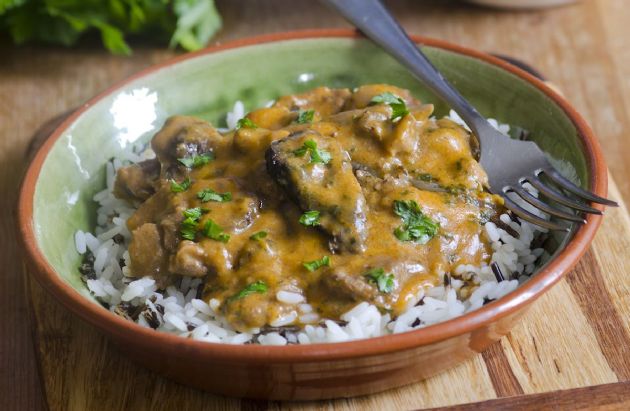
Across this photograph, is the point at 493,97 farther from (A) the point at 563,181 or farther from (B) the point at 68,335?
(B) the point at 68,335

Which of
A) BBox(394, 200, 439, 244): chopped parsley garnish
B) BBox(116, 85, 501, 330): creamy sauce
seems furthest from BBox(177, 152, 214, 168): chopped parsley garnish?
BBox(394, 200, 439, 244): chopped parsley garnish

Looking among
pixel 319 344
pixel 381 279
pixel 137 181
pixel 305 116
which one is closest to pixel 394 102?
pixel 305 116


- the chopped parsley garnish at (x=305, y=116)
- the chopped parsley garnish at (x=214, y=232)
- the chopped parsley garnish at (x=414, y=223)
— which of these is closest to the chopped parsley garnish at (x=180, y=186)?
the chopped parsley garnish at (x=214, y=232)

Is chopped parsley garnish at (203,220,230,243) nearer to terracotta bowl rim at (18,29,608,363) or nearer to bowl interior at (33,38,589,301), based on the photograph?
terracotta bowl rim at (18,29,608,363)

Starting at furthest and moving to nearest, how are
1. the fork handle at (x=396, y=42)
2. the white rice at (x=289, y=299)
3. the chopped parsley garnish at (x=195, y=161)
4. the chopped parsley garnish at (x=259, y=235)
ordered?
the fork handle at (x=396, y=42)
the chopped parsley garnish at (x=195, y=161)
the chopped parsley garnish at (x=259, y=235)
the white rice at (x=289, y=299)

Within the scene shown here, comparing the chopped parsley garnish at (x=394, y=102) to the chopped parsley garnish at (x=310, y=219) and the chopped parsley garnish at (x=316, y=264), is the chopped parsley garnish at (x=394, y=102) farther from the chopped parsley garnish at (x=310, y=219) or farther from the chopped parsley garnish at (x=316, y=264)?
the chopped parsley garnish at (x=316, y=264)

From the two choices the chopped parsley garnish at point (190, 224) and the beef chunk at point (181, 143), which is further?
the beef chunk at point (181, 143)
